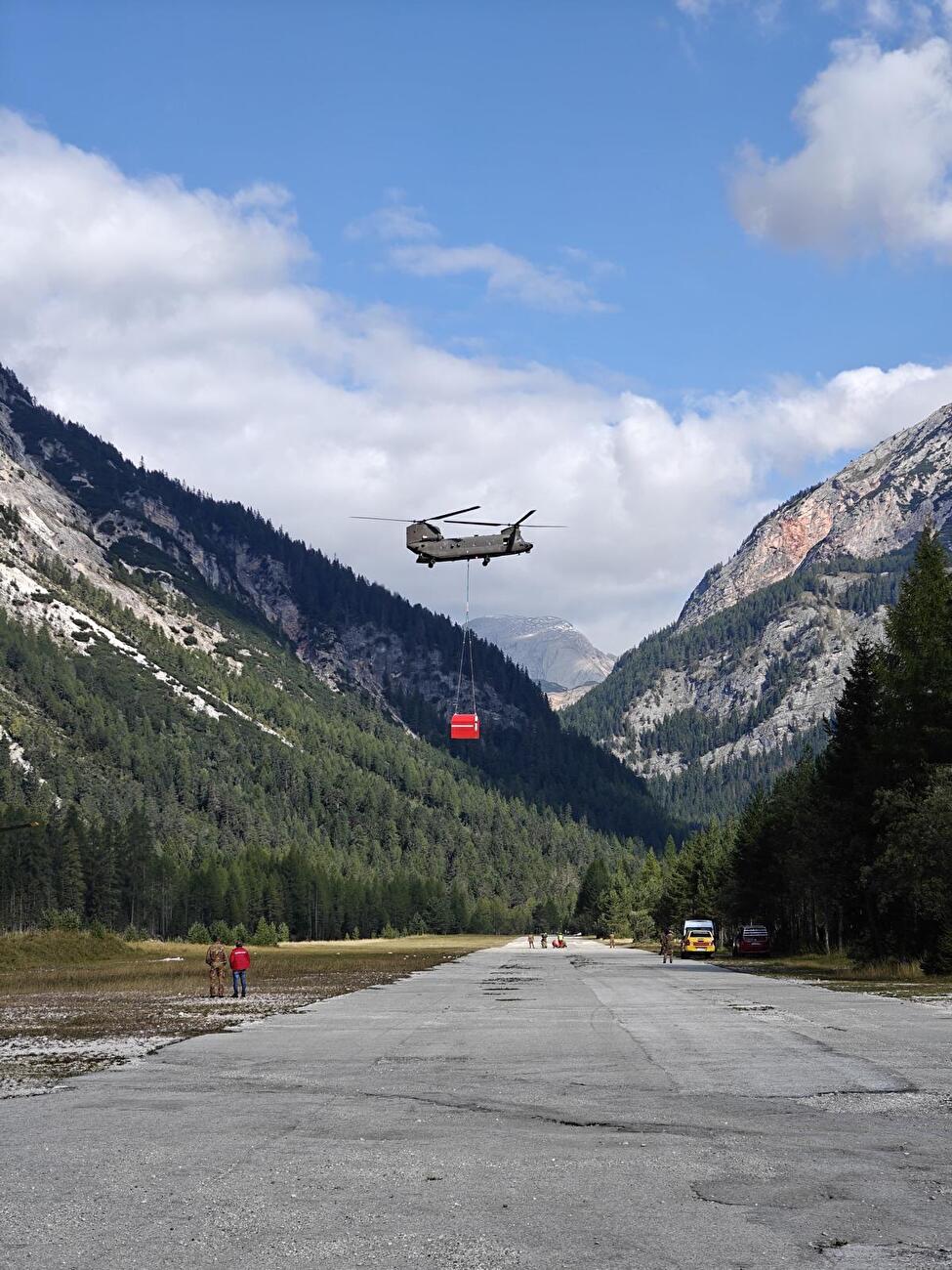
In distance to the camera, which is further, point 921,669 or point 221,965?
point 921,669

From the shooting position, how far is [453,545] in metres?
42.7

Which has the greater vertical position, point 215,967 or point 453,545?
point 453,545

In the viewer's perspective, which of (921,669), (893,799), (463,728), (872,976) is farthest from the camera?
(921,669)

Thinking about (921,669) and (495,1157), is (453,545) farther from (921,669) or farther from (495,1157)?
(495,1157)

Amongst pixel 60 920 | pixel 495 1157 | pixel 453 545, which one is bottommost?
pixel 60 920

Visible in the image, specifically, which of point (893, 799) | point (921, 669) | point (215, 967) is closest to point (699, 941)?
point (921, 669)

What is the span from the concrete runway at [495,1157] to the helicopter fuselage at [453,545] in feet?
73.3

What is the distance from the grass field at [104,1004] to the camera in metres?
20.0

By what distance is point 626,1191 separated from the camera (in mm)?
9367

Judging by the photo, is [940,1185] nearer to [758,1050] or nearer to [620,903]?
[758,1050]

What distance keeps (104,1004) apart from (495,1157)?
91.7 feet

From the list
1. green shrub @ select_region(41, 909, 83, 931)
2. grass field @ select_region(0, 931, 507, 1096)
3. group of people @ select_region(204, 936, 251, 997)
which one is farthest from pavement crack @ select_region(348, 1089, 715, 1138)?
green shrub @ select_region(41, 909, 83, 931)

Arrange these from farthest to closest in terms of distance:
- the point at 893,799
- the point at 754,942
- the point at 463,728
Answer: the point at 754,942, the point at 893,799, the point at 463,728

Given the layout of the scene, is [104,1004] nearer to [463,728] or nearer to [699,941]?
[463,728]
